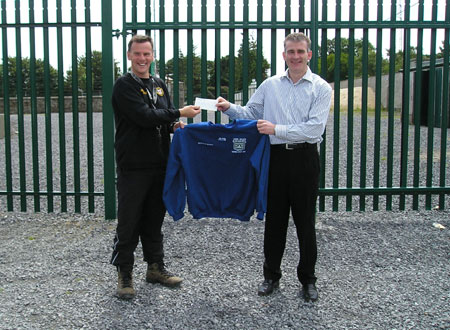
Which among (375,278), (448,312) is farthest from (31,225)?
(448,312)

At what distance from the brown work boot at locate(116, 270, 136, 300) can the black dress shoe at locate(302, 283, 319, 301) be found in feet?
4.36

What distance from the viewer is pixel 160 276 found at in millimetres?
4301

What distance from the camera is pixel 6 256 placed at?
5.02 metres

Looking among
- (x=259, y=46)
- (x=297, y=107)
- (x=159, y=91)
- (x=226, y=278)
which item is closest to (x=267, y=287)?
(x=226, y=278)

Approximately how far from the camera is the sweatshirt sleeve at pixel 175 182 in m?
4.12

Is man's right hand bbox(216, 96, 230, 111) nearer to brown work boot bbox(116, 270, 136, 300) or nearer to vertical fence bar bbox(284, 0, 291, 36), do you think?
brown work boot bbox(116, 270, 136, 300)

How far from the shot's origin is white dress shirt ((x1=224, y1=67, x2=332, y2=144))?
380 cm

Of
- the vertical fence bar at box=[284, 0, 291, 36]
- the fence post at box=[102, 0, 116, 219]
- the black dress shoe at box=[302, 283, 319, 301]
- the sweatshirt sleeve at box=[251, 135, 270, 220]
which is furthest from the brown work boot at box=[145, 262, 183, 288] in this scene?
the vertical fence bar at box=[284, 0, 291, 36]

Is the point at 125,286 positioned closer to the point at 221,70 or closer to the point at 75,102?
the point at 75,102

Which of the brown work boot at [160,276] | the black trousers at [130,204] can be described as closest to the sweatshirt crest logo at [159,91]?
the black trousers at [130,204]

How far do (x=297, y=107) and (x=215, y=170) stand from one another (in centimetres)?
86

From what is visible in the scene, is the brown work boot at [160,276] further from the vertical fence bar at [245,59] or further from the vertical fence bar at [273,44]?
the vertical fence bar at [273,44]

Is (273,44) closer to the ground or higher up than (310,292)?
higher up

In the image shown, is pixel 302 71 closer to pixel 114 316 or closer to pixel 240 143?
pixel 240 143
